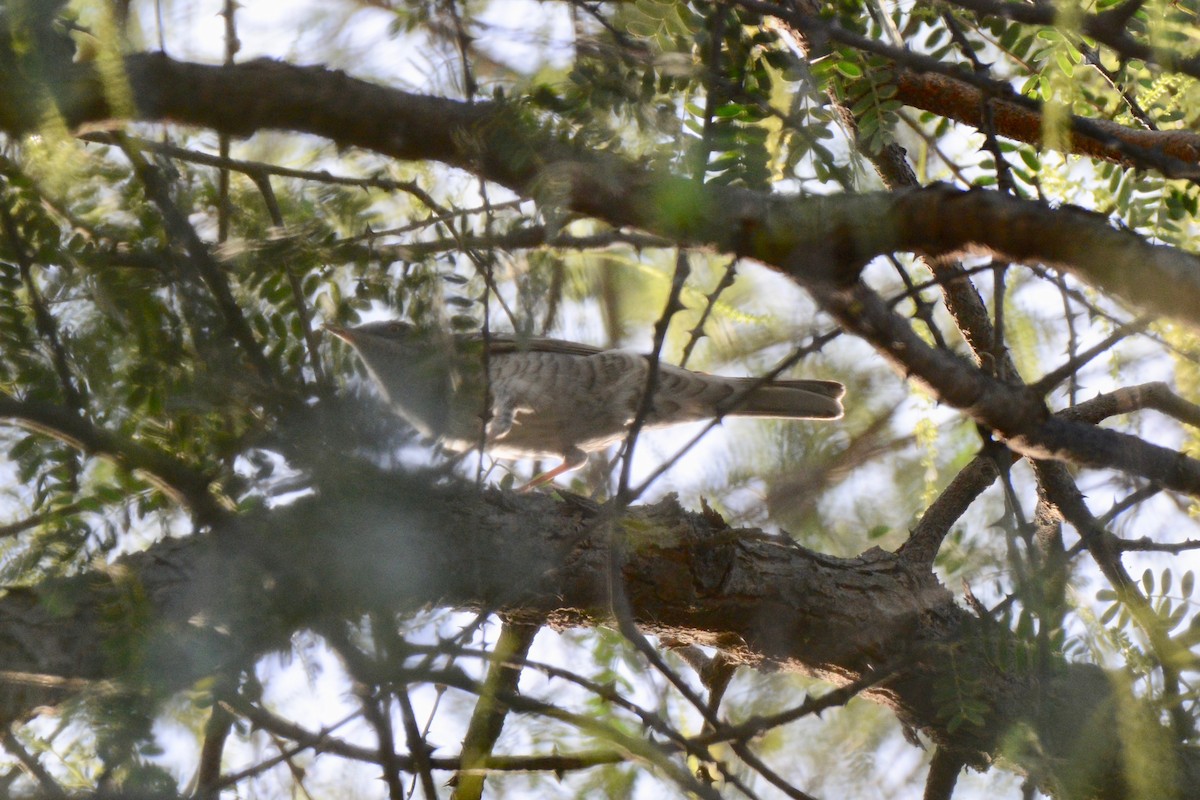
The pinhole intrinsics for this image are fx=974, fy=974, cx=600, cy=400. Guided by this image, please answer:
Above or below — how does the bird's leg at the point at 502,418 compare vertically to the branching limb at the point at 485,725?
above

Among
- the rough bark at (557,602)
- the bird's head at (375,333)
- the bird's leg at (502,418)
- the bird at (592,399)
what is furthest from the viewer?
the bird at (592,399)

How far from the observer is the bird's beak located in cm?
169

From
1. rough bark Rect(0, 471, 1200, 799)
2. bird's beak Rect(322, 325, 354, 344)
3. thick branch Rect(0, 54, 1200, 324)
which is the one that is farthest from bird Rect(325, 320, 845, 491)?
bird's beak Rect(322, 325, 354, 344)

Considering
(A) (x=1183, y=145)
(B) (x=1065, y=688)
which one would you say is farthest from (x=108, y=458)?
(A) (x=1183, y=145)

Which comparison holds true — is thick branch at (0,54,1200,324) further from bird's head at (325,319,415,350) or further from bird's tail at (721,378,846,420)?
bird's tail at (721,378,846,420)

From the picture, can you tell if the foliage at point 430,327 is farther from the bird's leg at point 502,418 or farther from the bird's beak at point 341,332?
the bird's leg at point 502,418

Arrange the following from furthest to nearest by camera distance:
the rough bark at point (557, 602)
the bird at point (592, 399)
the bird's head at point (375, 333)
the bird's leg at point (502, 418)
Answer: the bird at point (592, 399) → the bird's leg at point (502, 418) → the bird's head at point (375, 333) → the rough bark at point (557, 602)

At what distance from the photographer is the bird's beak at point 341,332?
1691mm

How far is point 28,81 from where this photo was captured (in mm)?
1622

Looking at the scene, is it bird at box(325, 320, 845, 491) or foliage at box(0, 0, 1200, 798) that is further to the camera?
bird at box(325, 320, 845, 491)

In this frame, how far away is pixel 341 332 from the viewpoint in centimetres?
179

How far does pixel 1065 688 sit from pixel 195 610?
2.08 metres

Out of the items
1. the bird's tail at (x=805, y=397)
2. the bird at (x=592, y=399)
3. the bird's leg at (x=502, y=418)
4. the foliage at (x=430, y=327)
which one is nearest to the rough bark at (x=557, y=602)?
the foliage at (x=430, y=327)

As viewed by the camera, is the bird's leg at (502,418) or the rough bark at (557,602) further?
the bird's leg at (502,418)
